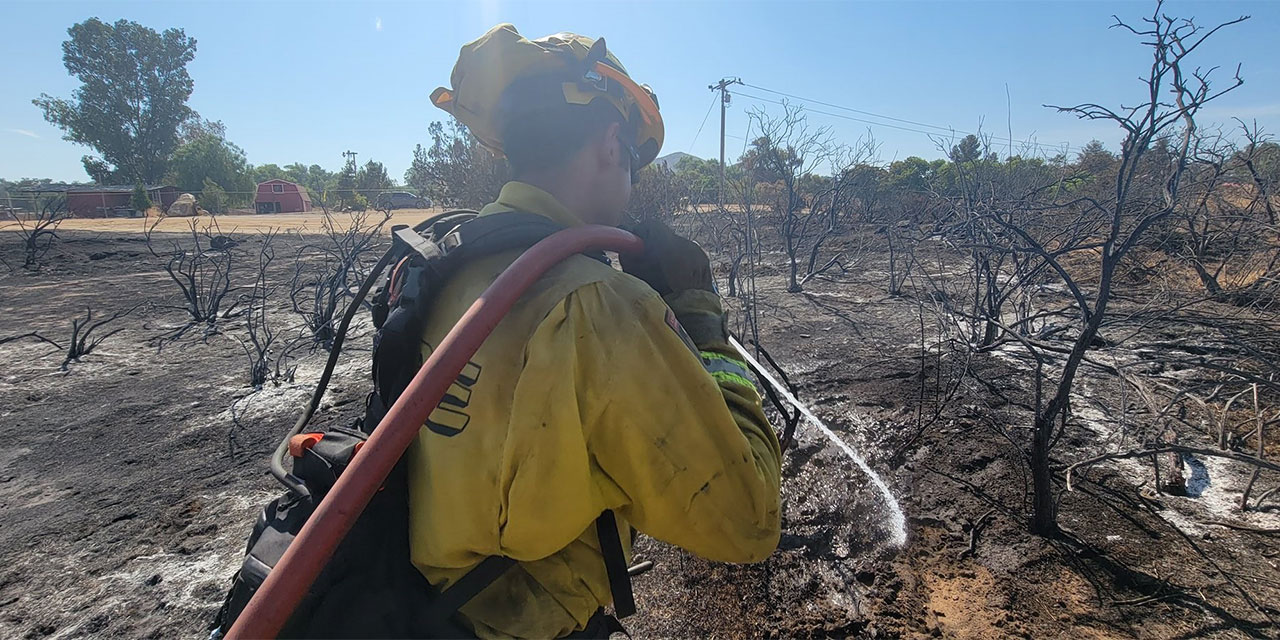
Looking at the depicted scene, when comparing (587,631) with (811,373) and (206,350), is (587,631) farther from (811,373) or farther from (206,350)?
(206,350)

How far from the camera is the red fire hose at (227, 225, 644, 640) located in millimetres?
720

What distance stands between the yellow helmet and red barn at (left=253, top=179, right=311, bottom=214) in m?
47.9

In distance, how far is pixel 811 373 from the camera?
504cm

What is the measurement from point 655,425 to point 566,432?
14cm

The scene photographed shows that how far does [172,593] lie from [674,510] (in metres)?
2.82

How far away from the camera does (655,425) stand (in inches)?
34.5

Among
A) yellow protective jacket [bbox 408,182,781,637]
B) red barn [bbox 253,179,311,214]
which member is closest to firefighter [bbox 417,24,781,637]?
yellow protective jacket [bbox 408,182,781,637]

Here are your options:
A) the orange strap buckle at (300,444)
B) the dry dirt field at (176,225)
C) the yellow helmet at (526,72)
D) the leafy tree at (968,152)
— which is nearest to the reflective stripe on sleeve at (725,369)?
the yellow helmet at (526,72)

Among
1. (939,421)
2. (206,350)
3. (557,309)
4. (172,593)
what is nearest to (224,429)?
(172,593)

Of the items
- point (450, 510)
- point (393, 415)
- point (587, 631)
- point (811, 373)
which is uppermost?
point (393, 415)

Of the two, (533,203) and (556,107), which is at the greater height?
(556,107)

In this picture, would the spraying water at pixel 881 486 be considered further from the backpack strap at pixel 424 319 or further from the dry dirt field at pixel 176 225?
the dry dirt field at pixel 176 225

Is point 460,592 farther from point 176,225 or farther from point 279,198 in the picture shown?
point 279,198

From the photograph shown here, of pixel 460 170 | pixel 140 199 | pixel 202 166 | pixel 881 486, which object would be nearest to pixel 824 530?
pixel 881 486
